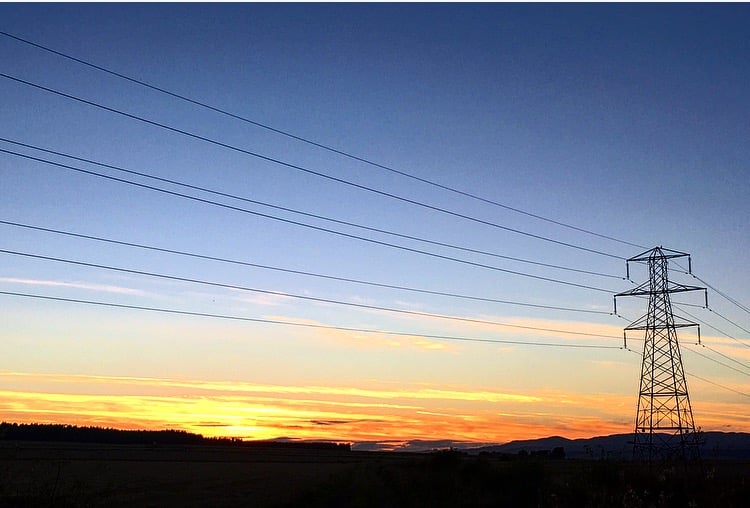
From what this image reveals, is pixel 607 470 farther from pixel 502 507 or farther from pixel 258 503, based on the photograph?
pixel 258 503

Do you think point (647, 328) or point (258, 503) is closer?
point (258, 503)

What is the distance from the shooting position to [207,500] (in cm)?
3909

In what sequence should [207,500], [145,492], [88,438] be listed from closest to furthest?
[207,500]
[145,492]
[88,438]

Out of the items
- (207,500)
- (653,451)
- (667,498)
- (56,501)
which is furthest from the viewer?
(653,451)

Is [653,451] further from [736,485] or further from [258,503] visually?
[258,503]

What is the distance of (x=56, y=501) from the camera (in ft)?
90.4

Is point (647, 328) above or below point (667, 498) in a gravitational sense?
above

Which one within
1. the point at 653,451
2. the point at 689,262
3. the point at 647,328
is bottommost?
the point at 653,451

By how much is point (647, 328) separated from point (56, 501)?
151 feet

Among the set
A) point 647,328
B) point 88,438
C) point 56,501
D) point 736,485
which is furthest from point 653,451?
point 88,438

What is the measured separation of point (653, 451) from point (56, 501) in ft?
147

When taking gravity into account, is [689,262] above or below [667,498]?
above

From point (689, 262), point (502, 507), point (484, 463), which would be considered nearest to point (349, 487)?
point (502, 507)

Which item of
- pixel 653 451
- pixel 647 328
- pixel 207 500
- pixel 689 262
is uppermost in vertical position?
pixel 689 262
